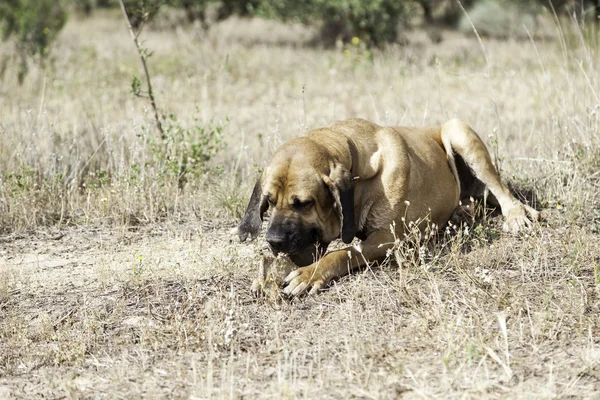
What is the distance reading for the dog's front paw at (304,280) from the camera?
4660mm

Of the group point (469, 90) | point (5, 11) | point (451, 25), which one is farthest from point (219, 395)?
point (451, 25)

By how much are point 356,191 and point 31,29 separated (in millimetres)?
→ 9870

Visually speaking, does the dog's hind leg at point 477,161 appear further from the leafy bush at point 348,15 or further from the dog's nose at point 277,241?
the leafy bush at point 348,15

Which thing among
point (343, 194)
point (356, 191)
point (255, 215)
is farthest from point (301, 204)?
point (356, 191)

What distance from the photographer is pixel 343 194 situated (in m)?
4.66

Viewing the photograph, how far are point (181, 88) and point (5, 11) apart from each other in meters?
5.90

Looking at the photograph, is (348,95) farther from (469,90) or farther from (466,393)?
(466,393)

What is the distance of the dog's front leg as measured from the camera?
4699 millimetres

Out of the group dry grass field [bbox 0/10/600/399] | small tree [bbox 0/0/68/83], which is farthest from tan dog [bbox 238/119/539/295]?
small tree [bbox 0/0/68/83]

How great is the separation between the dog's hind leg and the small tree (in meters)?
7.69

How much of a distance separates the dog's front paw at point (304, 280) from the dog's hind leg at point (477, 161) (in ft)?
6.19

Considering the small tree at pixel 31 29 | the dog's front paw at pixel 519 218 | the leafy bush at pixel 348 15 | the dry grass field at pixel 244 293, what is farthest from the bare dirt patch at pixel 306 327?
the leafy bush at pixel 348 15

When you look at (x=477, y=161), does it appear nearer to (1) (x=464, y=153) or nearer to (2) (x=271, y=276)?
(1) (x=464, y=153)

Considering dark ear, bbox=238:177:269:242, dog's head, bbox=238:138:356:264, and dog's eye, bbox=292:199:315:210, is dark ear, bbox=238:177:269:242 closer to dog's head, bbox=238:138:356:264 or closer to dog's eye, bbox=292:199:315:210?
dog's head, bbox=238:138:356:264
